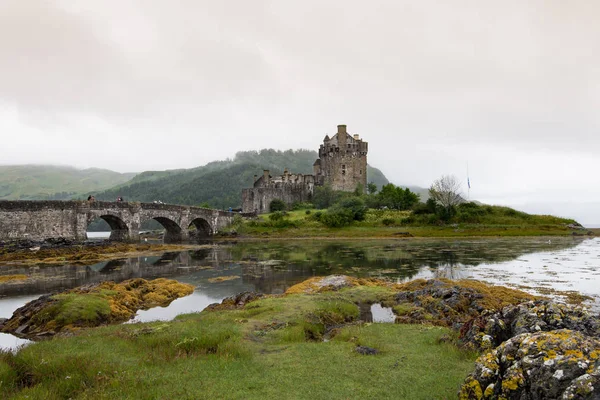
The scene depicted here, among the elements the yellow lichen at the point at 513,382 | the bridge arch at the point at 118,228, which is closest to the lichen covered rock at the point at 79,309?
the yellow lichen at the point at 513,382

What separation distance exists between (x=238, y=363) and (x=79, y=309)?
1075cm

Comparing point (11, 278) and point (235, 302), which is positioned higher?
point (235, 302)

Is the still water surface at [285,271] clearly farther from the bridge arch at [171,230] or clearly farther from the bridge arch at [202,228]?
the bridge arch at [202,228]

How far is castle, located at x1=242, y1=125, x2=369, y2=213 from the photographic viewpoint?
A: 93562 millimetres

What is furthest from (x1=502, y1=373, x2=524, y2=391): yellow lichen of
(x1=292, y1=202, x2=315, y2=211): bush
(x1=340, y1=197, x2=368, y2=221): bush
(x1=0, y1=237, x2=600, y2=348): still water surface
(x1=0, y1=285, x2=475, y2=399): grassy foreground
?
(x1=292, y1=202, x2=315, y2=211): bush

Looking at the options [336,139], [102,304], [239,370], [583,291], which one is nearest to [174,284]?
[102,304]

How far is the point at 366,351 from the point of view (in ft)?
34.7

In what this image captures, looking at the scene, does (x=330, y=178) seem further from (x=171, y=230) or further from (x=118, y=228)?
(x=118, y=228)

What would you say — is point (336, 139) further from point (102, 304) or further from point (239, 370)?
point (239, 370)

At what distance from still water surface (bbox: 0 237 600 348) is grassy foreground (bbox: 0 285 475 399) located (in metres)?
6.59

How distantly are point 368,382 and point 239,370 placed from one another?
2.93 m

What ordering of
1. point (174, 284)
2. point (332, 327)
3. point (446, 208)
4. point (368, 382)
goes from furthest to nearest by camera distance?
point (446, 208)
point (174, 284)
point (332, 327)
point (368, 382)

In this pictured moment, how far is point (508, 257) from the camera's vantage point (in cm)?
3875

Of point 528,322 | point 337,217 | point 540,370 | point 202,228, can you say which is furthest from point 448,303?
point 202,228
